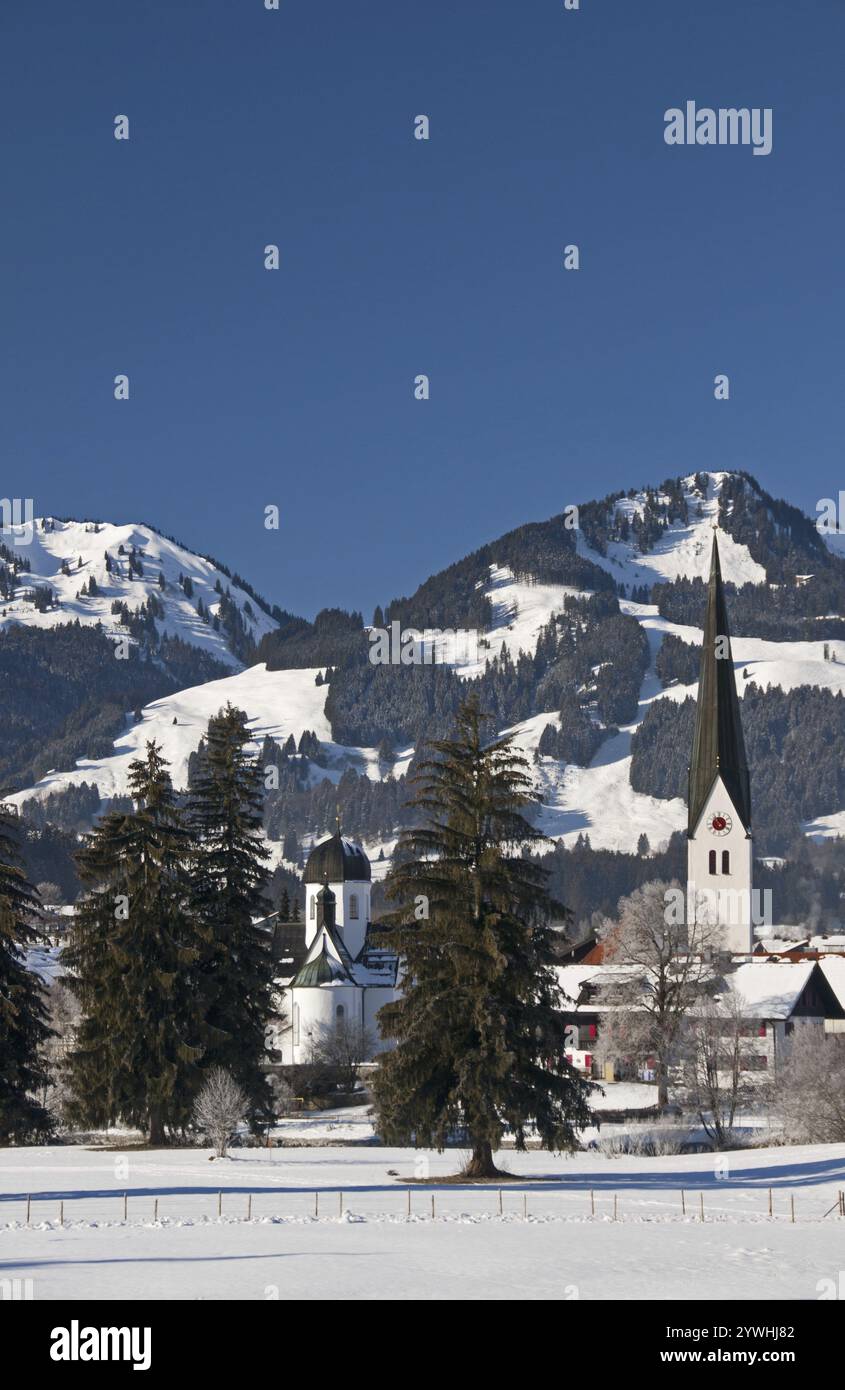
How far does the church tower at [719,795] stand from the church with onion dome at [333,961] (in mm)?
21655

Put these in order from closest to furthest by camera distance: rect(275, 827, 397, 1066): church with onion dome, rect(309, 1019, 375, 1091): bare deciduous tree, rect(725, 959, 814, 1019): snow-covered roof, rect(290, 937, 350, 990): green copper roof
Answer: rect(309, 1019, 375, 1091): bare deciduous tree < rect(725, 959, 814, 1019): snow-covered roof < rect(275, 827, 397, 1066): church with onion dome < rect(290, 937, 350, 990): green copper roof

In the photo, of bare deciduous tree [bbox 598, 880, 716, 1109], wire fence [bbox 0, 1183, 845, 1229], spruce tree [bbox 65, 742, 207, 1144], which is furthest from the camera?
bare deciduous tree [bbox 598, 880, 716, 1109]

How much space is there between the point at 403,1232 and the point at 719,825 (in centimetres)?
9291

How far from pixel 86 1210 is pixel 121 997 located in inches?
543

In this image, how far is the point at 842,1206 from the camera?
44.2 metres

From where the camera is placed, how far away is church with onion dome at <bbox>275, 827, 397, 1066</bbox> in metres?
121

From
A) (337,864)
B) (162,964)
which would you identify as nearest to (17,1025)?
(162,964)

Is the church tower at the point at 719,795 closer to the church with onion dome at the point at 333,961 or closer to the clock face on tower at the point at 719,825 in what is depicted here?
the clock face on tower at the point at 719,825

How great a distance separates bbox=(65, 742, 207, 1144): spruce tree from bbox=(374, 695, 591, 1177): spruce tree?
10.3m

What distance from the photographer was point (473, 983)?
44500 mm

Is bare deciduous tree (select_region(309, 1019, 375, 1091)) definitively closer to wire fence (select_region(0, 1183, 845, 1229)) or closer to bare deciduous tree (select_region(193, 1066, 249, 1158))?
bare deciduous tree (select_region(193, 1066, 249, 1158))

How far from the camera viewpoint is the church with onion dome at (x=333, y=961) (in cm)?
12094

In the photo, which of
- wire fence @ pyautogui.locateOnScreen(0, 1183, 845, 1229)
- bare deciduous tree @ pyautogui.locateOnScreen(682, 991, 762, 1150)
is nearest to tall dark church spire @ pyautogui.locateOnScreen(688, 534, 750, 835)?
bare deciduous tree @ pyautogui.locateOnScreen(682, 991, 762, 1150)
